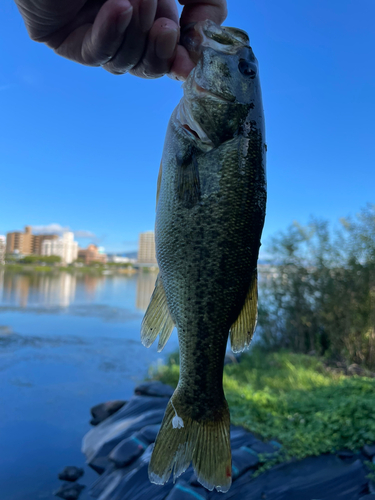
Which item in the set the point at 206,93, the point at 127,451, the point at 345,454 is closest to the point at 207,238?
the point at 206,93

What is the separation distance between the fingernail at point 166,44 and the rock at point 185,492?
3.82m

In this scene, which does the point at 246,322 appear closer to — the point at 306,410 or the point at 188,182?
the point at 188,182

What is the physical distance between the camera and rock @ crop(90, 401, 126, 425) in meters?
6.40

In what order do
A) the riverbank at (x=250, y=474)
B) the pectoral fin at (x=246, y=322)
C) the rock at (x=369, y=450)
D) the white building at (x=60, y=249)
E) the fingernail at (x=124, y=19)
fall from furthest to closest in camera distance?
the white building at (x=60, y=249)
the rock at (x=369, y=450)
the riverbank at (x=250, y=474)
the pectoral fin at (x=246, y=322)
the fingernail at (x=124, y=19)

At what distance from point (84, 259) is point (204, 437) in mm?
28211

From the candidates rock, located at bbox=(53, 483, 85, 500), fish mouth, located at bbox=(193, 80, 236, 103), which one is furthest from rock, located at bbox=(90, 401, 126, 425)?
fish mouth, located at bbox=(193, 80, 236, 103)

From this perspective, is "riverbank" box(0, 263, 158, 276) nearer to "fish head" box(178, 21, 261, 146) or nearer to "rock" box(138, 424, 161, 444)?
"rock" box(138, 424, 161, 444)

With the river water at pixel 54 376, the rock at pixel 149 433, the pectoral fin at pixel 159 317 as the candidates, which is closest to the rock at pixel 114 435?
the river water at pixel 54 376

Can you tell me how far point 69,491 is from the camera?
4.50 m

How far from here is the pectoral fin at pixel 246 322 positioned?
164 centimetres

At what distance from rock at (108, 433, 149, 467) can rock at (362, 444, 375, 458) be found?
106 inches

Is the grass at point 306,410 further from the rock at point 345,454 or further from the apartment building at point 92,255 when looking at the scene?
the apartment building at point 92,255

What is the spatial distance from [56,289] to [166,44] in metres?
26.3

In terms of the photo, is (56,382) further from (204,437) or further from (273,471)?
(204,437)
